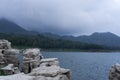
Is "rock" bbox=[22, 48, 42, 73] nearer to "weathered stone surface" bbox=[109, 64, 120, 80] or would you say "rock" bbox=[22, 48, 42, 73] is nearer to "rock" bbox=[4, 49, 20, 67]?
"rock" bbox=[4, 49, 20, 67]

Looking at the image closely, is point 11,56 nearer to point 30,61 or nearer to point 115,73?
point 30,61

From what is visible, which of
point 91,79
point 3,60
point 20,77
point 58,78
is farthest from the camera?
point 91,79

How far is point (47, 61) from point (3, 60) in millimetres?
13186

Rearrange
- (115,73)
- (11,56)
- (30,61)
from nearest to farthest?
(115,73), (30,61), (11,56)

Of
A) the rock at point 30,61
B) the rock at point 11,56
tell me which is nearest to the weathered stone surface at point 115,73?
the rock at point 30,61

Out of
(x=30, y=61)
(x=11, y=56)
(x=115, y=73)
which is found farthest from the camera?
(x=11, y=56)

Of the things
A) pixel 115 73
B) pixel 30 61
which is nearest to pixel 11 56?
pixel 30 61

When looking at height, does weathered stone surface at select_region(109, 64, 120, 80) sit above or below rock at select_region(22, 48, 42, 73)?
below

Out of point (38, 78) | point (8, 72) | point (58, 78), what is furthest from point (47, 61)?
point (38, 78)

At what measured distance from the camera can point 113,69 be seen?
43719 mm

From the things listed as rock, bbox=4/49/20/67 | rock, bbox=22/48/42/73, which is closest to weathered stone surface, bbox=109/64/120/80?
rock, bbox=22/48/42/73

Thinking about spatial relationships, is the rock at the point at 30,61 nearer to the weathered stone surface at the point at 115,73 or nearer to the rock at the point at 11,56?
the rock at the point at 11,56

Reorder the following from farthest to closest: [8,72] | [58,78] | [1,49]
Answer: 1. [1,49]
2. [8,72]
3. [58,78]

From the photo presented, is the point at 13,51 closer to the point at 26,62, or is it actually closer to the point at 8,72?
the point at 26,62
